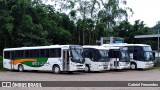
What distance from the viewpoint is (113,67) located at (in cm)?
3147

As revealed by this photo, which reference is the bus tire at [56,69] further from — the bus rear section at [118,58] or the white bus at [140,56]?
the white bus at [140,56]

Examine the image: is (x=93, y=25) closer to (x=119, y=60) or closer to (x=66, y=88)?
(x=119, y=60)

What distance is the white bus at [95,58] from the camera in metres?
28.3

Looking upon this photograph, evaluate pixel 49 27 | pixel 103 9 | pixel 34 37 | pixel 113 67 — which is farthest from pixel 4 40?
pixel 103 9

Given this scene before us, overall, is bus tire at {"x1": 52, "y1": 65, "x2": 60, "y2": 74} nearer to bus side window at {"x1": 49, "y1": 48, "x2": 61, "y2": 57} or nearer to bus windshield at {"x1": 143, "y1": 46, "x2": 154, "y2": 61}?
bus side window at {"x1": 49, "y1": 48, "x2": 61, "y2": 57}

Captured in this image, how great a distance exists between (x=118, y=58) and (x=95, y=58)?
4.04 m

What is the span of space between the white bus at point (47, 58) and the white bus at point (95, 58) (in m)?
1.93

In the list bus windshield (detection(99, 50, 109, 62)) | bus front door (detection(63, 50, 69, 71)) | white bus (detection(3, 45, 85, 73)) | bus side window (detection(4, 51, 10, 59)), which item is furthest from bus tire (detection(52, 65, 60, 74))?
bus side window (detection(4, 51, 10, 59))

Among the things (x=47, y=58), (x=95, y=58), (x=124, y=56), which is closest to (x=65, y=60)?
(x=47, y=58)

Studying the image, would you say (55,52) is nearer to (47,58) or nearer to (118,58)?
(47,58)

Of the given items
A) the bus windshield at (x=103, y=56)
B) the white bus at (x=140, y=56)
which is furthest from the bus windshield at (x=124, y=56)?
the bus windshield at (x=103, y=56)

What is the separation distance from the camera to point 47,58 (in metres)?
27.7

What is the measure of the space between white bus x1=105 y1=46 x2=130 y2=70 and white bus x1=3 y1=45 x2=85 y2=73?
562 cm

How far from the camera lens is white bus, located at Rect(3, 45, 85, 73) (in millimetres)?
25984
